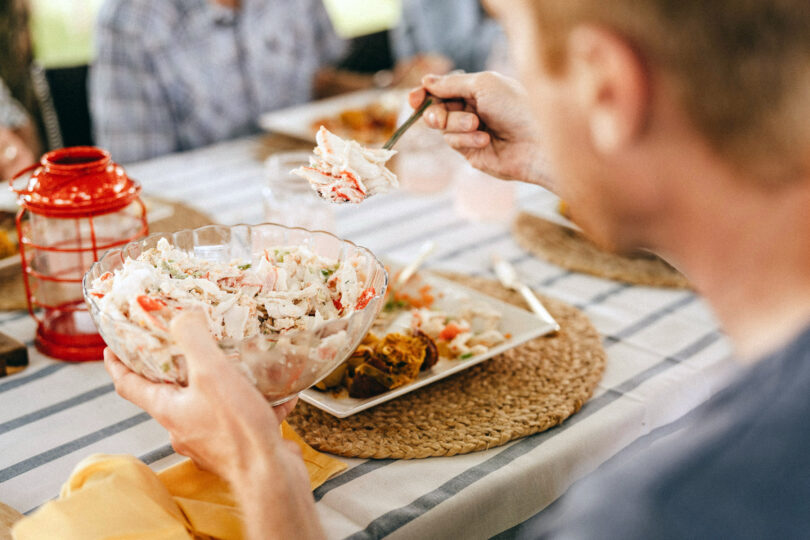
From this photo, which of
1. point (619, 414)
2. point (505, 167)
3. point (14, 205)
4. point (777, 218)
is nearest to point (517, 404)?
point (619, 414)

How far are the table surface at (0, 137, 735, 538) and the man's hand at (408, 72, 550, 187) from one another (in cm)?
29

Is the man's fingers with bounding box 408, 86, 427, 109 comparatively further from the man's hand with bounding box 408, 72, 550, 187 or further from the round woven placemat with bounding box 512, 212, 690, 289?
the round woven placemat with bounding box 512, 212, 690, 289

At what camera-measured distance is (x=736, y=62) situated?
554 mm

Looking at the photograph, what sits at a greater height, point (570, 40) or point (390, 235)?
point (570, 40)

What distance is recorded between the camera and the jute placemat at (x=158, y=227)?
1.40 m

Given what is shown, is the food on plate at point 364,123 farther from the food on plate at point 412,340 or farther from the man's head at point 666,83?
the man's head at point 666,83

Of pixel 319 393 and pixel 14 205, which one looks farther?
pixel 14 205

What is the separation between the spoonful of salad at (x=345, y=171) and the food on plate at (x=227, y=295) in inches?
4.4

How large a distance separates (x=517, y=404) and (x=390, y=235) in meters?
0.75

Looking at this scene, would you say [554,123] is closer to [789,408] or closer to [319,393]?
[789,408]

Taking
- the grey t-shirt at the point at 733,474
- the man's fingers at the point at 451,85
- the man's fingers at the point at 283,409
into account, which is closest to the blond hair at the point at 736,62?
the grey t-shirt at the point at 733,474

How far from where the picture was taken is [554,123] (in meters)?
0.68

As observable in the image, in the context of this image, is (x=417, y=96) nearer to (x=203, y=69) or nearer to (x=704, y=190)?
(x=704, y=190)

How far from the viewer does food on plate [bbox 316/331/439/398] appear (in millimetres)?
1064
